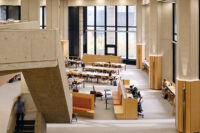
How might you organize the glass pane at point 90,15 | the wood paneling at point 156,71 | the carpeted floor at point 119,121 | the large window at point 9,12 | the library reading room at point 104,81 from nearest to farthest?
the library reading room at point 104,81 < the carpeted floor at point 119,121 < the wood paneling at point 156,71 < the glass pane at point 90,15 < the large window at point 9,12

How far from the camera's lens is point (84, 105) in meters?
17.4

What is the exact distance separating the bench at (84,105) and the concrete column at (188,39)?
5066 millimetres

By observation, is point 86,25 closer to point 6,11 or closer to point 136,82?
point 6,11

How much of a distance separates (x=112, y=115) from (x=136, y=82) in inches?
347

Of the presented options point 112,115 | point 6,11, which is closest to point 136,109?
point 112,115

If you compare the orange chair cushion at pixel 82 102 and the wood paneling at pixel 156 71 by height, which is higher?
the wood paneling at pixel 156 71

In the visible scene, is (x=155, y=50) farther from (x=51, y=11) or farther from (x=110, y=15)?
(x=110, y=15)

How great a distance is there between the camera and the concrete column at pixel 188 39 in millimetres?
13812

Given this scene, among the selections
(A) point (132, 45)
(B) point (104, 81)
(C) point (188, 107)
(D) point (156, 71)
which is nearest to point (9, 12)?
(A) point (132, 45)

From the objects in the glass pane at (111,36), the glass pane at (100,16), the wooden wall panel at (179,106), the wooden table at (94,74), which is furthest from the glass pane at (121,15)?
the wooden wall panel at (179,106)

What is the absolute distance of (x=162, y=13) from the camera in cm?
2280

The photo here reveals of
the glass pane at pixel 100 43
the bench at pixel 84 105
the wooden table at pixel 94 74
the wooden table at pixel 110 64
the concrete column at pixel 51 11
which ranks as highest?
the concrete column at pixel 51 11

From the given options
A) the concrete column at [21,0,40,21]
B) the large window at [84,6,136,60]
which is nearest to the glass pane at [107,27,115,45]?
the large window at [84,6,136,60]

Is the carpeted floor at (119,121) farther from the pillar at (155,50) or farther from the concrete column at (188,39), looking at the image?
the concrete column at (188,39)
